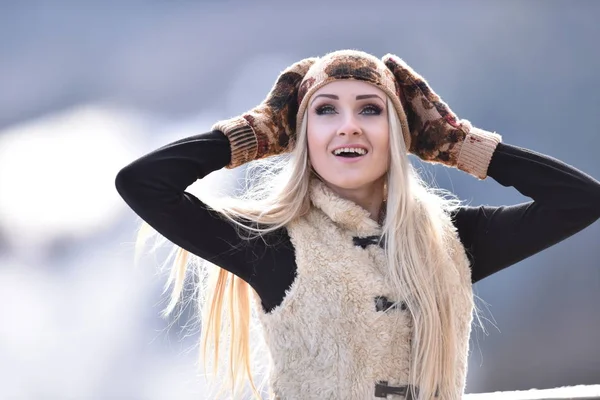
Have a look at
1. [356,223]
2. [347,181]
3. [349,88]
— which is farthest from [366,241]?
[349,88]

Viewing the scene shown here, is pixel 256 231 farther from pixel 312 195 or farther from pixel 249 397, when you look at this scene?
pixel 249 397

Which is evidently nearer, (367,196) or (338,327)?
(338,327)

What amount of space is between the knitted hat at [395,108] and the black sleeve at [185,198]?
0.23 feet

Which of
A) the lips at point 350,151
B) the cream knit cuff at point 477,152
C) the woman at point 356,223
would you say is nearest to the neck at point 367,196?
the woman at point 356,223

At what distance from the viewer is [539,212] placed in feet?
5.89

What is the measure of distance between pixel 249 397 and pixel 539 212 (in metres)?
0.95

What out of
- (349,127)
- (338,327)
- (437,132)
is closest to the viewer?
(338,327)

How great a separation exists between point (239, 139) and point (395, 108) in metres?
0.41

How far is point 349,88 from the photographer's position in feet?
6.03

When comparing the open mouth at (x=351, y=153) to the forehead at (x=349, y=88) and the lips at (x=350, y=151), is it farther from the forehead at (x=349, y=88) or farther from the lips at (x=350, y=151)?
the forehead at (x=349, y=88)

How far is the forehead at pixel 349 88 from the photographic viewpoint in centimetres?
184

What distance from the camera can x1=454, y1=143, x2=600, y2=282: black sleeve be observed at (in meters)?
1.78

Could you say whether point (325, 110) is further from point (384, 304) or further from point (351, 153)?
point (384, 304)

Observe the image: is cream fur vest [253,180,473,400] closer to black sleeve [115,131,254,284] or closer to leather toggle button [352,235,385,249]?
leather toggle button [352,235,385,249]
